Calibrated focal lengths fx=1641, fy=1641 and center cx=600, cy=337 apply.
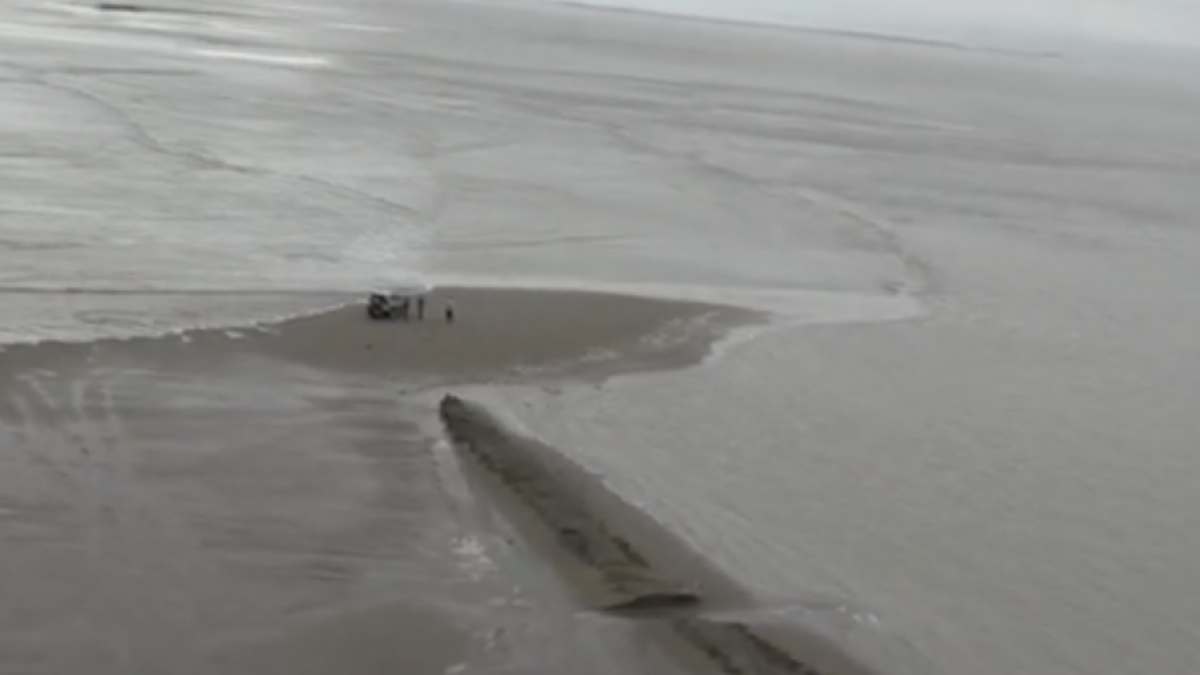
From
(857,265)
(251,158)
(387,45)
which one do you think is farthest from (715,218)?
(387,45)

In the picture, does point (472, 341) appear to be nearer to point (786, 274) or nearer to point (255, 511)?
Answer: point (255, 511)

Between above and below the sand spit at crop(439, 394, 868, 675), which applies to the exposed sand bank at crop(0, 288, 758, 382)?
below

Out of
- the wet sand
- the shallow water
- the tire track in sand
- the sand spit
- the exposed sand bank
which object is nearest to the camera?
the tire track in sand

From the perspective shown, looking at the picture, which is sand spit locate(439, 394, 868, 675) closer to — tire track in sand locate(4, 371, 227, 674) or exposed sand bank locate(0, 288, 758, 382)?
tire track in sand locate(4, 371, 227, 674)

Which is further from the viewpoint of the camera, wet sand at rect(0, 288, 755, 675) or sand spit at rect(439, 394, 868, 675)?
sand spit at rect(439, 394, 868, 675)

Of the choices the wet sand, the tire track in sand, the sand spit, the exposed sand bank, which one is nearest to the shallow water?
the sand spit

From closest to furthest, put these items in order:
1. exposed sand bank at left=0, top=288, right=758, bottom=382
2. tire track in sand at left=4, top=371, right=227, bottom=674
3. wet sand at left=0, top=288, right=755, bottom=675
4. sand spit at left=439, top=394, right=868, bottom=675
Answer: tire track in sand at left=4, top=371, right=227, bottom=674 < wet sand at left=0, top=288, right=755, bottom=675 < sand spit at left=439, top=394, right=868, bottom=675 < exposed sand bank at left=0, top=288, right=758, bottom=382
